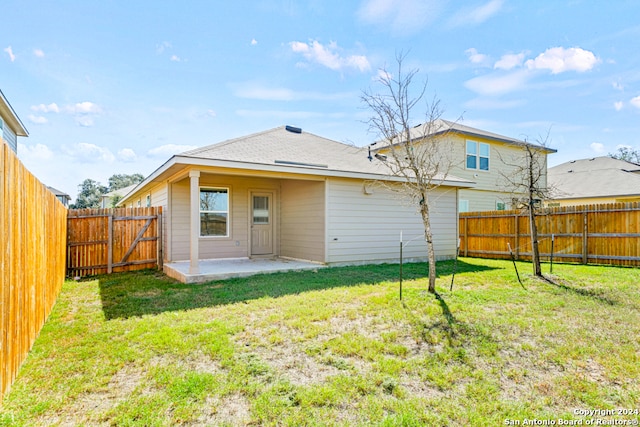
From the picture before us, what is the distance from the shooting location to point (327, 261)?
28.8ft

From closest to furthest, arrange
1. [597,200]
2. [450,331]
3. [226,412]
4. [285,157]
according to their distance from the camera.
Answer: [226,412] → [450,331] → [285,157] → [597,200]

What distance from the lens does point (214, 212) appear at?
980 centimetres

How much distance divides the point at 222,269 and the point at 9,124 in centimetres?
1114

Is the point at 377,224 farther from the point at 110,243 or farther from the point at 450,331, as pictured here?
the point at 110,243

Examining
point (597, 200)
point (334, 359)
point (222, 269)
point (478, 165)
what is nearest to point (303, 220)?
point (222, 269)

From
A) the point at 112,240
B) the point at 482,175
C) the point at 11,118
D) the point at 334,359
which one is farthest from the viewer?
the point at 482,175

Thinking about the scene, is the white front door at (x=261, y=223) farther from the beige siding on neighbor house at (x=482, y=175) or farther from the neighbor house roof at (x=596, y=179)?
the neighbor house roof at (x=596, y=179)

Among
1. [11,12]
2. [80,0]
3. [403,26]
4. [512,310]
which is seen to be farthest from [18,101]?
[512,310]

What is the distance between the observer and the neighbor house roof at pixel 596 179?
646 inches

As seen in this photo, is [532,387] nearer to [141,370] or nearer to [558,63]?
[141,370]

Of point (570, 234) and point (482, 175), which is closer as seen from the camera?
point (570, 234)

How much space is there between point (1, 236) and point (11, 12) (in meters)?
8.57

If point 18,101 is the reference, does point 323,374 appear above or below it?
below

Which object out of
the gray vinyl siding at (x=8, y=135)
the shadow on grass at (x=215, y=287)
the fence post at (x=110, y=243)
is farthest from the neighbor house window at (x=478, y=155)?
the gray vinyl siding at (x=8, y=135)
